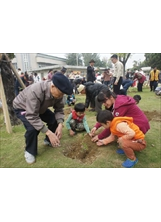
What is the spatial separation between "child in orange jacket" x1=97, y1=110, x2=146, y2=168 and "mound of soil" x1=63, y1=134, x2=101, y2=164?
0.60 meters

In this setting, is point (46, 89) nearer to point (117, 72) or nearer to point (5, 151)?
point (5, 151)

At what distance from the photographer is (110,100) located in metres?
2.79

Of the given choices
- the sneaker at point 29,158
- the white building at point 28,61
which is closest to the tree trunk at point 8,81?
the sneaker at point 29,158

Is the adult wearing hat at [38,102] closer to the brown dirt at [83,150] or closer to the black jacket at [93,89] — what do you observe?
the brown dirt at [83,150]

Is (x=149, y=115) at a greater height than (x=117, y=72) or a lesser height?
lesser

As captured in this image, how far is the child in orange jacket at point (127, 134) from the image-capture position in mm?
2225

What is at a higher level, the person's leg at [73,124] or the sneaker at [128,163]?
the person's leg at [73,124]

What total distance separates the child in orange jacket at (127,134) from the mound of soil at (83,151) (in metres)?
0.60

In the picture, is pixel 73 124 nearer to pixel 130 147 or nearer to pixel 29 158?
pixel 29 158

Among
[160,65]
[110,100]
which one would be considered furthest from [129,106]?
[160,65]

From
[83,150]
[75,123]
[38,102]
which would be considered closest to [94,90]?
[75,123]

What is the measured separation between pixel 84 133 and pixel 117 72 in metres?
3.31

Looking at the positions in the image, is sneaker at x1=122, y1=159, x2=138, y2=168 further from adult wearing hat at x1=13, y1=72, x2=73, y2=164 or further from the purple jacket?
adult wearing hat at x1=13, y1=72, x2=73, y2=164

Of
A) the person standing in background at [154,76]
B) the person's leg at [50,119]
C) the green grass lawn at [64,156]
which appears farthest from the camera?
the person standing in background at [154,76]
